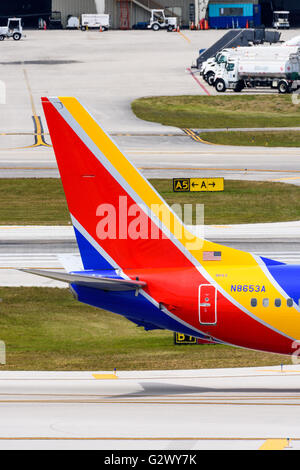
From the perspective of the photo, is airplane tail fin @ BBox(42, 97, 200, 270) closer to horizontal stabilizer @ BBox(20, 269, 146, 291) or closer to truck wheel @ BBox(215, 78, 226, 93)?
horizontal stabilizer @ BBox(20, 269, 146, 291)

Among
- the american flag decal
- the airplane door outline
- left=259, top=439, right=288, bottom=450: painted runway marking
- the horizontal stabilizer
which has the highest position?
the american flag decal

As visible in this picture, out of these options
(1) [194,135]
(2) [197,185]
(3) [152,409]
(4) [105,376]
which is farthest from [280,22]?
(3) [152,409]

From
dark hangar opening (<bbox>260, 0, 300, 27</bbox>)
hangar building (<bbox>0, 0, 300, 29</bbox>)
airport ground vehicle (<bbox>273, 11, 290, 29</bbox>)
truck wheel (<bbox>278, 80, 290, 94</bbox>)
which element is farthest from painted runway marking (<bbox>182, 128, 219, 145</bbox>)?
dark hangar opening (<bbox>260, 0, 300, 27</bbox>)

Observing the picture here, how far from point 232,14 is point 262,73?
68275mm

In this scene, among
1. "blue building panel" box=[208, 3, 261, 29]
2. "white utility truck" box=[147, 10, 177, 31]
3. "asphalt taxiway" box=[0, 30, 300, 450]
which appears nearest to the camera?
"asphalt taxiway" box=[0, 30, 300, 450]

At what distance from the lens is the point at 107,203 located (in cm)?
2498

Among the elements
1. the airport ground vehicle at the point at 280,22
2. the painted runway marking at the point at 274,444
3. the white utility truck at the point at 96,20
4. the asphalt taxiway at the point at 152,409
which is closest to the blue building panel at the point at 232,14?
the airport ground vehicle at the point at 280,22

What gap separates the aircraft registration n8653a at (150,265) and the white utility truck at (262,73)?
78.8 m

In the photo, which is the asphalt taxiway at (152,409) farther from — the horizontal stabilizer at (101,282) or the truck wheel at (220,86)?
the truck wheel at (220,86)

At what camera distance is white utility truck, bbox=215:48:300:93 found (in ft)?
332

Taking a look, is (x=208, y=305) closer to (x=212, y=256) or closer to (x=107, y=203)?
(x=212, y=256)

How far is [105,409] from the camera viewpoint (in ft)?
78.6

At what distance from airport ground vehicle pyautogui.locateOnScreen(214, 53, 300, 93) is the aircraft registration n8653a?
258 feet
